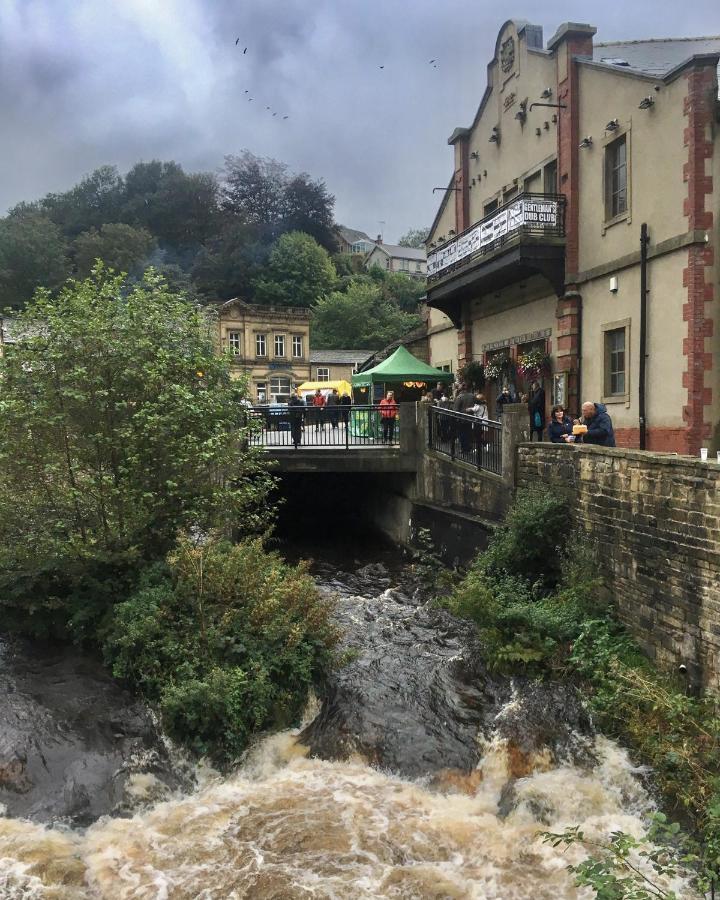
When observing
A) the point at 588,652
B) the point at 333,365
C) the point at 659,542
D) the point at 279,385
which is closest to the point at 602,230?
the point at 659,542

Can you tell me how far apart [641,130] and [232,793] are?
14388mm

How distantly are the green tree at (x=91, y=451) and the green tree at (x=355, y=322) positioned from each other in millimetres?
54632

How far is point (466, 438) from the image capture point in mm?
14477

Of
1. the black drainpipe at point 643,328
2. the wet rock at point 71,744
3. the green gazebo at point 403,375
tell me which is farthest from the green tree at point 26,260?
the wet rock at point 71,744

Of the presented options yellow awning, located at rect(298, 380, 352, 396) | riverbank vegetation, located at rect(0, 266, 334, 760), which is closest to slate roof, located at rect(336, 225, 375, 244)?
yellow awning, located at rect(298, 380, 352, 396)

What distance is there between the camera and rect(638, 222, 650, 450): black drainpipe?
46.6 ft

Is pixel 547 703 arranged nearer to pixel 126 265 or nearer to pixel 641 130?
pixel 641 130

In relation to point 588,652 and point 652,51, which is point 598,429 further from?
point 652,51

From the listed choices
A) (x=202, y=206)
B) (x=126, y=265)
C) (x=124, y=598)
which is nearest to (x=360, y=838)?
(x=124, y=598)

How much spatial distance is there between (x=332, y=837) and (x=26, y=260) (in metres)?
65.3

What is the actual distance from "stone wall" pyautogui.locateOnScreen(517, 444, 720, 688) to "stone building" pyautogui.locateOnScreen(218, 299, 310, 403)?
44.4 m

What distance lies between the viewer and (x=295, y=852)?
632 cm

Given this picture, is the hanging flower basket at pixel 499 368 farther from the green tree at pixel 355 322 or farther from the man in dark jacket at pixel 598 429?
the green tree at pixel 355 322

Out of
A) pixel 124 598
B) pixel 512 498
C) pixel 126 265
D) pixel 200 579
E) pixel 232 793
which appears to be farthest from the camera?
pixel 126 265
